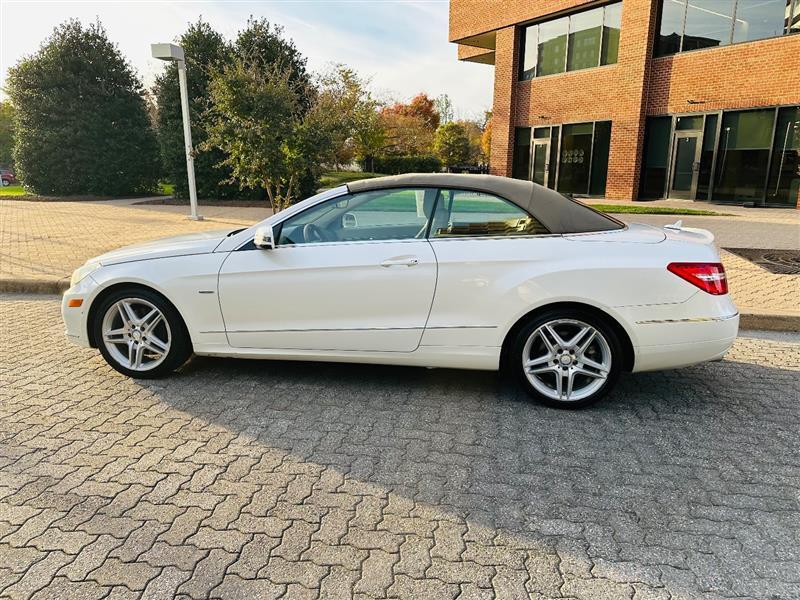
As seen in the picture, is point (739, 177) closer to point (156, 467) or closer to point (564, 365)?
point (564, 365)

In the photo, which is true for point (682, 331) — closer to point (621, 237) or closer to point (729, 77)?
point (621, 237)

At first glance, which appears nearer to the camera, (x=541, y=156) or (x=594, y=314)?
(x=594, y=314)

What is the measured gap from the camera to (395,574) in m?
2.34

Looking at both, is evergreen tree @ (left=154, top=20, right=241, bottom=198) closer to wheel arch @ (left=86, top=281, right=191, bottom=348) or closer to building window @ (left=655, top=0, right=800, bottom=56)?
building window @ (left=655, top=0, right=800, bottom=56)

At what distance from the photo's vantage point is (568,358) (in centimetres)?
385

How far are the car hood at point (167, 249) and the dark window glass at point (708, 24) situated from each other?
58.2ft

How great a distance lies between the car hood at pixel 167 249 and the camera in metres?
4.25

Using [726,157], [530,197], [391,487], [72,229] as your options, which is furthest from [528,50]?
[391,487]

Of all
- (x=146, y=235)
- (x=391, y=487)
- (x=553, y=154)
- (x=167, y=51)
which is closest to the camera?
(x=391, y=487)

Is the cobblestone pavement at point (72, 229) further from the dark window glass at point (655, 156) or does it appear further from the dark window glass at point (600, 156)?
the dark window glass at point (655, 156)

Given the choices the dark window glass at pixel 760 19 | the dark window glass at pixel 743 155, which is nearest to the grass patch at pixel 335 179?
the dark window glass at pixel 743 155

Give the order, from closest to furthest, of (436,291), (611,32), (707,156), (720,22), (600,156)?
1. (436,291)
2. (720,22)
3. (707,156)
4. (611,32)
5. (600,156)

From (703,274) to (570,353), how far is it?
38.2 inches

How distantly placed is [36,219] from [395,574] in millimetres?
16100
